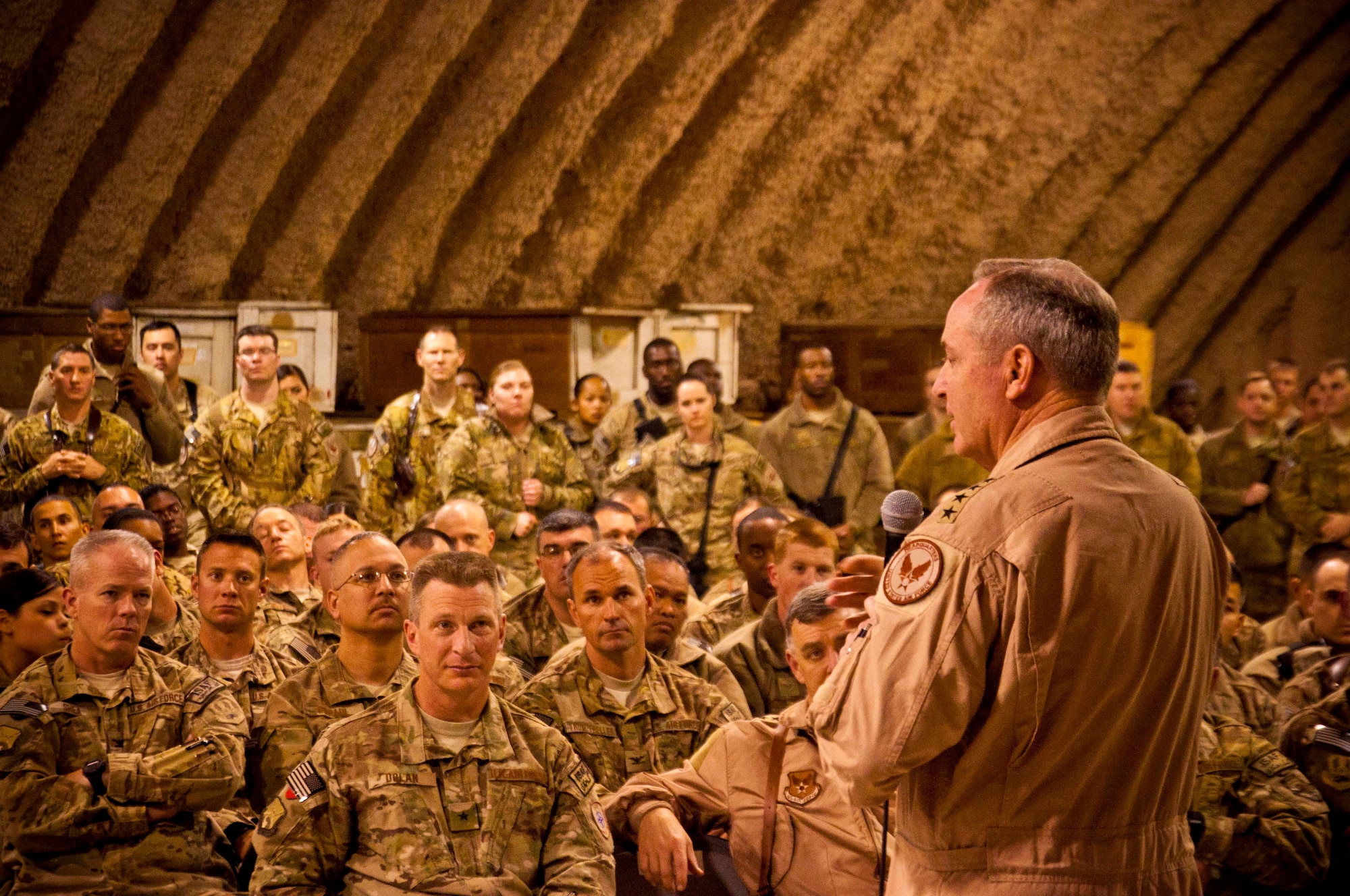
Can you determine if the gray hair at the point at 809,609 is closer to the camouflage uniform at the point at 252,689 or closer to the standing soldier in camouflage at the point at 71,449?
the camouflage uniform at the point at 252,689

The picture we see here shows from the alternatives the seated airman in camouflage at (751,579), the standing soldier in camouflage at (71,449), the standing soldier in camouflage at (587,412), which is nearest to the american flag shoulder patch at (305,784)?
the seated airman in camouflage at (751,579)

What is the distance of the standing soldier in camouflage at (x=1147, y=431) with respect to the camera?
7164 mm

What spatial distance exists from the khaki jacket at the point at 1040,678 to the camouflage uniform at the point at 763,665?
8.58 feet

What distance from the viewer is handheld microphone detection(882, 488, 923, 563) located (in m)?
2.17

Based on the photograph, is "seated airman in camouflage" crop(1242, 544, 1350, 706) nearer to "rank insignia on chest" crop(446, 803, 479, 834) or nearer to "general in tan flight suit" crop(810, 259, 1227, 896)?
"rank insignia on chest" crop(446, 803, 479, 834)

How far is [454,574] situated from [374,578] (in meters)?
0.70

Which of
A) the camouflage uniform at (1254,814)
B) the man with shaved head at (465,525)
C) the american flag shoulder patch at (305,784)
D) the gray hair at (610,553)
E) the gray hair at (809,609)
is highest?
the man with shaved head at (465,525)

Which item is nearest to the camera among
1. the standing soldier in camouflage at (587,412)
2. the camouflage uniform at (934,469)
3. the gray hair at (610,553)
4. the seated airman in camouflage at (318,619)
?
the gray hair at (610,553)

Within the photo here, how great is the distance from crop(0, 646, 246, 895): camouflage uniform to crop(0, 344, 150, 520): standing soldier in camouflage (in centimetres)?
235

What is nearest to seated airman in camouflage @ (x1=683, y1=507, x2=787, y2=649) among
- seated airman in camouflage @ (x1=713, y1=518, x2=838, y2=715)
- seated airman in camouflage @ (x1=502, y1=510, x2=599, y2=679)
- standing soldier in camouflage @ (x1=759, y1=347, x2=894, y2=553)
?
seated airman in camouflage @ (x1=713, y1=518, x2=838, y2=715)

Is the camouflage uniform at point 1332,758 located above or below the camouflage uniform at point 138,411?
below

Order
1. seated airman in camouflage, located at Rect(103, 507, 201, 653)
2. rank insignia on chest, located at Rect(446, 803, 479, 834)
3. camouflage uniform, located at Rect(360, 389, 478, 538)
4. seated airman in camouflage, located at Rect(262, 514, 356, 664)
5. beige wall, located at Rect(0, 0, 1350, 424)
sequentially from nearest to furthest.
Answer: rank insignia on chest, located at Rect(446, 803, 479, 834) → seated airman in camouflage, located at Rect(262, 514, 356, 664) → seated airman in camouflage, located at Rect(103, 507, 201, 653) → camouflage uniform, located at Rect(360, 389, 478, 538) → beige wall, located at Rect(0, 0, 1350, 424)

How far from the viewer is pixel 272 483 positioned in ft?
20.8

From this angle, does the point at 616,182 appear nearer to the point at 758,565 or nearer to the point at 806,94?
the point at 806,94
